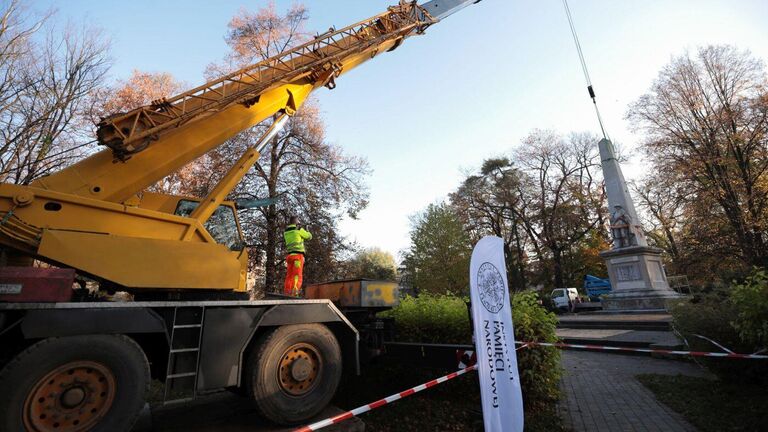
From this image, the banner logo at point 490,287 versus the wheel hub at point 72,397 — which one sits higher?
the banner logo at point 490,287

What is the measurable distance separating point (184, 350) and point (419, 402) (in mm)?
3328

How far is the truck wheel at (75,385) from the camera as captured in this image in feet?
9.54

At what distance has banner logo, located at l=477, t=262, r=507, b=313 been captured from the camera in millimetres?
4305

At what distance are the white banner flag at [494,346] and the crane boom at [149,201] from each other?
3034 millimetres

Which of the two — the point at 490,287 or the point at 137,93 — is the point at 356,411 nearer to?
the point at 490,287

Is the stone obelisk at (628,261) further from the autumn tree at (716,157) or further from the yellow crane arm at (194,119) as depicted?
→ the yellow crane arm at (194,119)

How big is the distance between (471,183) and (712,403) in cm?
3347

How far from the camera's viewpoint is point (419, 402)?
5.31 m

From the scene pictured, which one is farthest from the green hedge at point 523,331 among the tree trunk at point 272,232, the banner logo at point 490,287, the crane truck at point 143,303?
the tree trunk at point 272,232

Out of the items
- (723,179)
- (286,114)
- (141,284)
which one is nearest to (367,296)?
(141,284)

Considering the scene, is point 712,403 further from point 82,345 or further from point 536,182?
point 536,182

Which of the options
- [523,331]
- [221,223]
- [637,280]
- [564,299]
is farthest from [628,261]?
Result: [221,223]

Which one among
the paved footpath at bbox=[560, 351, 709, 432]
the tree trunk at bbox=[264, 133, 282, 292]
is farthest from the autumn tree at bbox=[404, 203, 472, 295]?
the paved footpath at bbox=[560, 351, 709, 432]

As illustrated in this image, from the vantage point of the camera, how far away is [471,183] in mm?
37844
